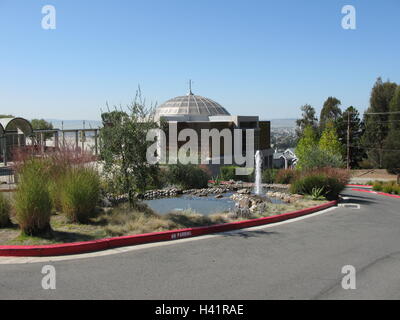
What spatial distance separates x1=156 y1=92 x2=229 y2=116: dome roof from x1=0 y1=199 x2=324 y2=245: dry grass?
39363 mm

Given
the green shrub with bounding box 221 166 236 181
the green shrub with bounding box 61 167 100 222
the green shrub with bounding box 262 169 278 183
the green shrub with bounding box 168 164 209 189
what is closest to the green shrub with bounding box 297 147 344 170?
the green shrub with bounding box 262 169 278 183

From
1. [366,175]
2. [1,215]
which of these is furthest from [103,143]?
[366,175]

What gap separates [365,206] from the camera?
749 inches

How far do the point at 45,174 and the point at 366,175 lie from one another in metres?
49.0

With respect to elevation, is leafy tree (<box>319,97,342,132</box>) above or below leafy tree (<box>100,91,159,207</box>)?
above

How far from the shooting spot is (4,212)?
10.3 metres

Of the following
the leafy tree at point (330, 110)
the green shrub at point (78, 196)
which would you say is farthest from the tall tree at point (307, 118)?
the green shrub at point (78, 196)

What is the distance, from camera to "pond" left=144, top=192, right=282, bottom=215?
1517 cm

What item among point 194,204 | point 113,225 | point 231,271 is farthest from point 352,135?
point 231,271

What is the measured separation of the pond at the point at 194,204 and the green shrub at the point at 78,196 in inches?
145

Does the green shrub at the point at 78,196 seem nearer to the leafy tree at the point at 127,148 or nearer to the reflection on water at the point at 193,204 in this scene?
the leafy tree at the point at 127,148

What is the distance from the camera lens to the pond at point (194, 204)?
1517cm

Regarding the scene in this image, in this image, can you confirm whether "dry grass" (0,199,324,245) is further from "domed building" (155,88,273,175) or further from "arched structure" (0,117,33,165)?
"arched structure" (0,117,33,165)
